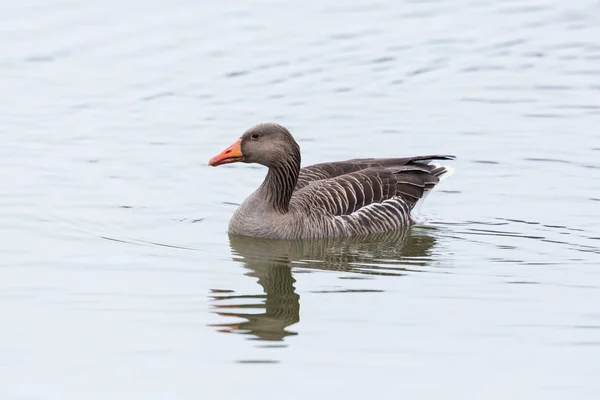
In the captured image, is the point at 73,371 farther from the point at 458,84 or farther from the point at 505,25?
the point at 505,25

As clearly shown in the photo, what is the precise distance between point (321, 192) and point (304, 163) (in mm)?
2568

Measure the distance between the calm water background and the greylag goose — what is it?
11.6 inches

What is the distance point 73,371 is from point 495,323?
4268mm

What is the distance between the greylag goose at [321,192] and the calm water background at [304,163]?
29 cm

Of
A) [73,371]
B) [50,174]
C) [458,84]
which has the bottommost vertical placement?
[73,371]

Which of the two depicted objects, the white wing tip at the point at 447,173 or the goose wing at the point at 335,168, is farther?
the white wing tip at the point at 447,173

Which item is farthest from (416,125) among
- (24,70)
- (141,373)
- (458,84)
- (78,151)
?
(141,373)

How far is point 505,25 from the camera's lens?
2736 centimetres

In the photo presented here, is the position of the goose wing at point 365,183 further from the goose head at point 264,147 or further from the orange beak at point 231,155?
the orange beak at point 231,155

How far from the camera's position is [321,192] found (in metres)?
17.3

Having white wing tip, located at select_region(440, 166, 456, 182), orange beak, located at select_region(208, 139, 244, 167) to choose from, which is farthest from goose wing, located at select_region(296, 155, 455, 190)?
orange beak, located at select_region(208, 139, 244, 167)

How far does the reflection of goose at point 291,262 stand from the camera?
13203 millimetres

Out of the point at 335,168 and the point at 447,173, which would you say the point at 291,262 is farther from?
the point at 447,173

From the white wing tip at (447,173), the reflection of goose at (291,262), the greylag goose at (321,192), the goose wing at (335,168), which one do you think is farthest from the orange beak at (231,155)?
the white wing tip at (447,173)
